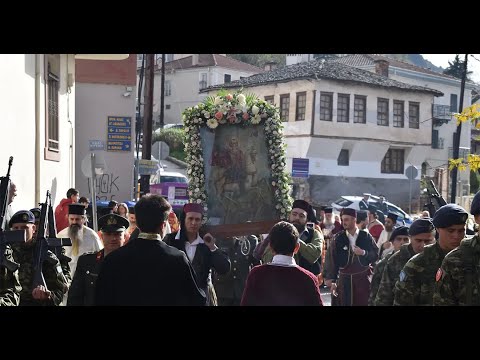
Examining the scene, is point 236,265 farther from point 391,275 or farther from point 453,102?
point 453,102

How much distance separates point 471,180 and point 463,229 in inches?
2263

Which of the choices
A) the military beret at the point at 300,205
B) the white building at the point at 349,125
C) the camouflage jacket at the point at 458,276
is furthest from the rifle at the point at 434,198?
the white building at the point at 349,125

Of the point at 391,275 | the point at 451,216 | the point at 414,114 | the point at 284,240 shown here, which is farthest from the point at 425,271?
the point at 414,114

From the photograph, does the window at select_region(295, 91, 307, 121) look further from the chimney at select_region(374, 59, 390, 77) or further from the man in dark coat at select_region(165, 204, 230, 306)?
the man in dark coat at select_region(165, 204, 230, 306)

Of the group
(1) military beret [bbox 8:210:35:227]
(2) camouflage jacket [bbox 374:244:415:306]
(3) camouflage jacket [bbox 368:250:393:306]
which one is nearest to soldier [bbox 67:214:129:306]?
(1) military beret [bbox 8:210:35:227]

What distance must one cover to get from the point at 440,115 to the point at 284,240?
54.7m

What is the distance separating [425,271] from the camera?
6.88 m

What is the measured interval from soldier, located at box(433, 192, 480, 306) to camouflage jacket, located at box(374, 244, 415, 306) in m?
1.85

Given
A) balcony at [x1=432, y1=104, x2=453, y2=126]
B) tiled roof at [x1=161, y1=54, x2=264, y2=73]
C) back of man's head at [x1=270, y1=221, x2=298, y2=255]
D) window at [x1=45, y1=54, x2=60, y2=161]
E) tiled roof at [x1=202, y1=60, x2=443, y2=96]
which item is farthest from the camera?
tiled roof at [x1=161, y1=54, x2=264, y2=73]

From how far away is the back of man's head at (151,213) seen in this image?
539cm

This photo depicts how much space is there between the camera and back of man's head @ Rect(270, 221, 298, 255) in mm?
6242
